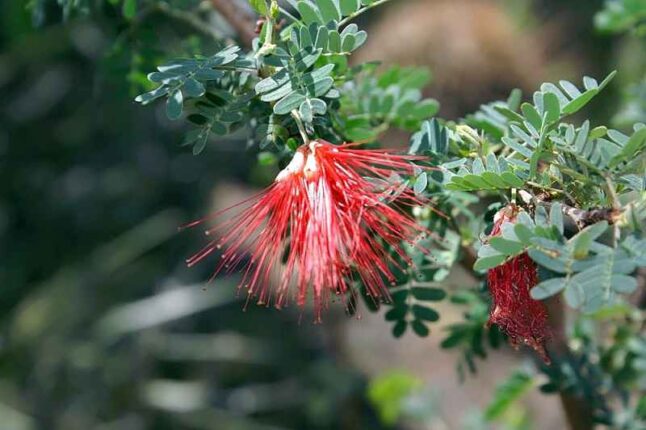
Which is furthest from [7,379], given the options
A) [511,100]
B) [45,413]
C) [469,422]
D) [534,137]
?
[534,137]

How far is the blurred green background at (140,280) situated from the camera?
3195 mm

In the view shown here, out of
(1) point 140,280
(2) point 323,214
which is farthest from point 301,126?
(1) point 140,280

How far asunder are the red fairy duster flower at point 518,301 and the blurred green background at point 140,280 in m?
2.16

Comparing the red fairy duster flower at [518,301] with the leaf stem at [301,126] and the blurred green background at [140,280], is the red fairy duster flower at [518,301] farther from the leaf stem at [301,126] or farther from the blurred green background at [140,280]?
the blurred green background at [140,280]

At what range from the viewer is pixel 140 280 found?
11.5 ft

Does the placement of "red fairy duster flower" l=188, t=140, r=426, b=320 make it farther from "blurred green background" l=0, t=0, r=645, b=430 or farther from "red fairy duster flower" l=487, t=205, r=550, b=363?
"blurred green background" l=0, t=0, r=645, b=430

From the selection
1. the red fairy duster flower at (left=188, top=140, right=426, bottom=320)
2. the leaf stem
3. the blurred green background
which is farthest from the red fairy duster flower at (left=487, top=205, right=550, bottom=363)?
the blurred green background

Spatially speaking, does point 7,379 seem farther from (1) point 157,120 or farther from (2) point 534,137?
(2) point 534,137

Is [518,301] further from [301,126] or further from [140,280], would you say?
[140,280]

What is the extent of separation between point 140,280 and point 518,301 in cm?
272

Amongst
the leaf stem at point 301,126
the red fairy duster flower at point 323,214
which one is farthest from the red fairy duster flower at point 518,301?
the leaf stem at point 301,126

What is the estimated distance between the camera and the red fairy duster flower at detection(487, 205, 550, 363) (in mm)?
942

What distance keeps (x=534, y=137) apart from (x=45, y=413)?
2.64 m

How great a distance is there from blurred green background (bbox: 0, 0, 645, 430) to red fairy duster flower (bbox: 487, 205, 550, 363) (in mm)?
2159
